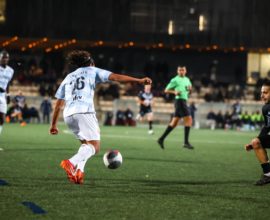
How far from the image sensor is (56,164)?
13.1m

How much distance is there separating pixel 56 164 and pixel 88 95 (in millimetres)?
3419

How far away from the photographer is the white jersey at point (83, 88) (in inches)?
390

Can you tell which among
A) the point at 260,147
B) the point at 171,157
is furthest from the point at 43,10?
the point at 260,147

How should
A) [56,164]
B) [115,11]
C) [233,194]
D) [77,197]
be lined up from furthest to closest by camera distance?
[115,11] → [56,164] → [233,194] → [77,197]

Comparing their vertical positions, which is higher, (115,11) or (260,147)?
(115,11)

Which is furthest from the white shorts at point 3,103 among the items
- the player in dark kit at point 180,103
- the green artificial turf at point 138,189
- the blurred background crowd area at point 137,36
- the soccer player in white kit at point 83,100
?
the blurred background crowd area at point 137,36

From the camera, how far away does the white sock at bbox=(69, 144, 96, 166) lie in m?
9.70

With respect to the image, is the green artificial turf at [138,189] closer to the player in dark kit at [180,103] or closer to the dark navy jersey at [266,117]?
the dark navy jersey at [266,117]

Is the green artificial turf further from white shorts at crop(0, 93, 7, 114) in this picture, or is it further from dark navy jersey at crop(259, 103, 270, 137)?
white shorts at crop(0, 93, 7, 114)

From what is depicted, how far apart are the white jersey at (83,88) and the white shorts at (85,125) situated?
0.23 feet

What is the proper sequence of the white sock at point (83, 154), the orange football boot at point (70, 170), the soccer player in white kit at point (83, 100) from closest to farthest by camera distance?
the orange football boot at point (70, 170) → the white sock at point (83, 154) → the soccer player in white kit at point (83, 100)

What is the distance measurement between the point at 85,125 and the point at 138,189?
118 centimetres

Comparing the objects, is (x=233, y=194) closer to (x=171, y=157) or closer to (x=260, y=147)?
(x=260, y=147)

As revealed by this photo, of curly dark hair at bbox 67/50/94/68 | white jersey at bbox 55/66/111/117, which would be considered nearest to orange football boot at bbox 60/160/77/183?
white jersey at bbox 55/66/111/117
